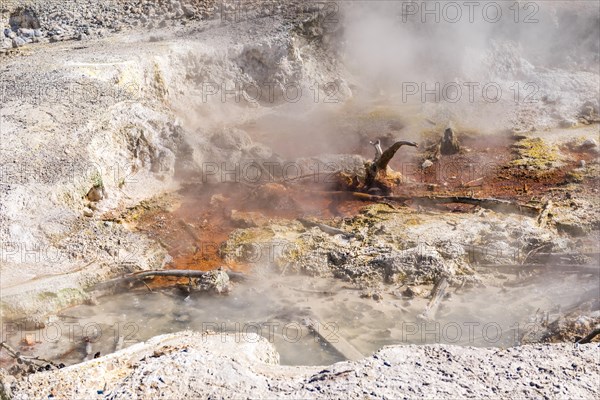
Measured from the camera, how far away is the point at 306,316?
546cm

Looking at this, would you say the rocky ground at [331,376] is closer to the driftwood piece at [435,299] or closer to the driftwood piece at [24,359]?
the driftwood piece at [24,359]

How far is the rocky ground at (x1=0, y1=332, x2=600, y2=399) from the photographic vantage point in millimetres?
3588

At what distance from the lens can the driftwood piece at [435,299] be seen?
18.1 feet

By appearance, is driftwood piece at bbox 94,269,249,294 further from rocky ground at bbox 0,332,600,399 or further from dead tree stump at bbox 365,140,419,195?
dead tree stump at bbox 365,140,419,195

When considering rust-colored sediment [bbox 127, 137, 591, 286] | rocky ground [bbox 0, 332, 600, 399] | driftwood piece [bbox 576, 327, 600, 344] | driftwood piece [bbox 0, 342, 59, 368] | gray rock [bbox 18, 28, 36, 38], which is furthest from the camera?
gray rock [bbox 18, 28, 36, 38]

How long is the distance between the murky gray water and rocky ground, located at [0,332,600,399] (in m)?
0.99

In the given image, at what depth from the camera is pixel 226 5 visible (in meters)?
11.3

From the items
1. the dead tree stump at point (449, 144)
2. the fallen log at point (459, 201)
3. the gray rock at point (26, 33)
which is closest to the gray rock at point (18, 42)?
the gray rock at point (26, 33)

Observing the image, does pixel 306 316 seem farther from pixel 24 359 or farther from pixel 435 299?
pixel 24 359

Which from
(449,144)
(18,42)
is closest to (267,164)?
(449,144)

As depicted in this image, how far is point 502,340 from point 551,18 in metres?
9.17

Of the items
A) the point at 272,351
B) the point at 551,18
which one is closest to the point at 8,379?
the point at 272,351

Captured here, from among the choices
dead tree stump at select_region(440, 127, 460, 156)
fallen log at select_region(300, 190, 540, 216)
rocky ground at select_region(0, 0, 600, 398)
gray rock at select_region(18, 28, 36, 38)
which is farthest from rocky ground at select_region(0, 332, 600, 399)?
gray rock at select_region(18, 28, 36, 38)

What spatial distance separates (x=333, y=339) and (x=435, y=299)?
1.18m
